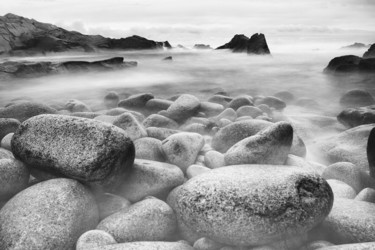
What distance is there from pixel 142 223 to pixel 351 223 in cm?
157

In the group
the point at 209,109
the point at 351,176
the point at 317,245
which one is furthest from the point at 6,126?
the point at 351,176

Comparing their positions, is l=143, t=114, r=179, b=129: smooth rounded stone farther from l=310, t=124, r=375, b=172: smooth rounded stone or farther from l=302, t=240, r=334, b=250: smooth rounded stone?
l=302, t=240, r=334, b=250: smooth rounded stone

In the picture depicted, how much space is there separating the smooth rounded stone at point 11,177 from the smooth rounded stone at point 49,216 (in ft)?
0.96

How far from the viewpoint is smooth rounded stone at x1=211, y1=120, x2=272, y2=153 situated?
13.0 feet

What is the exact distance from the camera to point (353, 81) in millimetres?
12406

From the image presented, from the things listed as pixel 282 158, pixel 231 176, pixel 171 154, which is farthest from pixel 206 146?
pixel 231 176

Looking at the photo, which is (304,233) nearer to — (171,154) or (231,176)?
(231,176)

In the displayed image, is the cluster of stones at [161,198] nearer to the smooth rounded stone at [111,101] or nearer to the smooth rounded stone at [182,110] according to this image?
the smooth rounded stone at [182,110]

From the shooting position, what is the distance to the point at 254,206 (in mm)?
2232

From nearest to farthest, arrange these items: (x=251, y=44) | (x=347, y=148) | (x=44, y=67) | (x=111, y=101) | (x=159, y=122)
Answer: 1. (x=347, y=148)
2. (x=159, y=122)
3. (x=111, y=101)
4. (x=44, y=67)
5. (x=251, y=44)

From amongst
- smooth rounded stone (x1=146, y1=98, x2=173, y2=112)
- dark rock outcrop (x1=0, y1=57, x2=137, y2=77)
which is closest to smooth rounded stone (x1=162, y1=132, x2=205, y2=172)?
smooth rounded stone (x1=146, y1=98, x2=173, y2=112)

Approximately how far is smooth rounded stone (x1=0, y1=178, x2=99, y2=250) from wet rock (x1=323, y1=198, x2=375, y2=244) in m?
1.84

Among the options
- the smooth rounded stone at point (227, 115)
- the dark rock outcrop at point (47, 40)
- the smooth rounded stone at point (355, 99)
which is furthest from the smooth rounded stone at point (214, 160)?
the dark rock outcrop at point (47, 40)

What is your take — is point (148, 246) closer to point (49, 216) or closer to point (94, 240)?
point (94, 240)
